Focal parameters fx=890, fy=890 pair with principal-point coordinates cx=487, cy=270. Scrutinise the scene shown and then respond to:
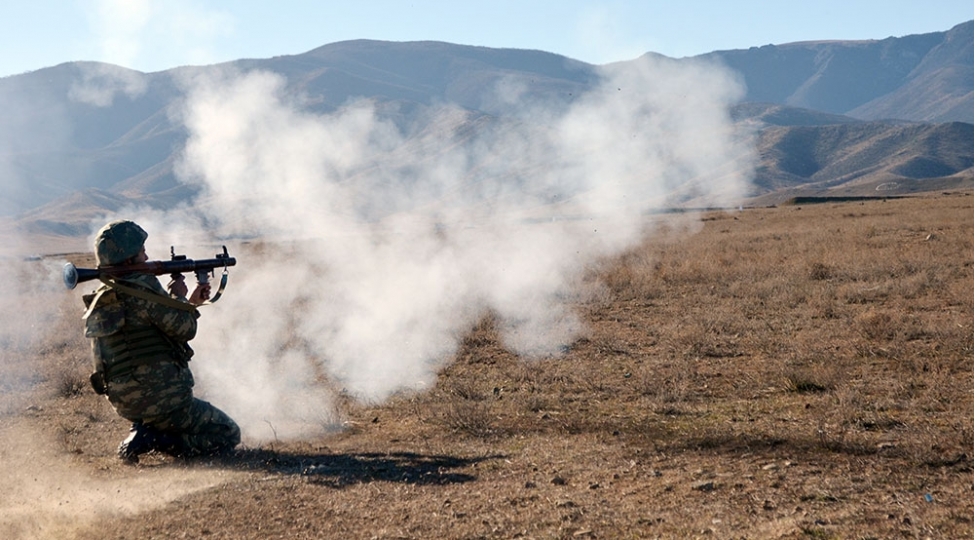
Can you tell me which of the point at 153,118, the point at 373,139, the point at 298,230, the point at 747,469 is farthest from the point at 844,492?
the point at 153,118

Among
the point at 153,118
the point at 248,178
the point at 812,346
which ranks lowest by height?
the point at 812,346

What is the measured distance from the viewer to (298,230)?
24281 mm

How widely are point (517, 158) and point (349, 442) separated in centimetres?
7136

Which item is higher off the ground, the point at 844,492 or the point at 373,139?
the point at 373,139

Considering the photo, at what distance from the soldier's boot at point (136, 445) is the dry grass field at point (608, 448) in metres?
0.12

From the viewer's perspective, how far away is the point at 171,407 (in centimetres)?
793

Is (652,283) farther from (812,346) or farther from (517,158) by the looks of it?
(517,158)

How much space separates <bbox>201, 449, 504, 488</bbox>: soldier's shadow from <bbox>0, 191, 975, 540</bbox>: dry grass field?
3 centimetres

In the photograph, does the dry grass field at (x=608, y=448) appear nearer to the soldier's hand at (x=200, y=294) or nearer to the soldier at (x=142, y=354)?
the soldier at (x=142, y=354)

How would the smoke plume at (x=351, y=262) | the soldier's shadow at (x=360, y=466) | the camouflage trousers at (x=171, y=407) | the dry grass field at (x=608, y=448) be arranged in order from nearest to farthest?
the dry grass field at (x=608, y=448)
the soldier's shadow at (x=360, y=466)
the camouflage trousers at (x=171, y=407)
the smoke plume at (x=351, y=262)

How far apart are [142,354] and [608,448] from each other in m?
4.15

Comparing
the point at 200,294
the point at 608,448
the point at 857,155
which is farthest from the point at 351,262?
the point at 857,155

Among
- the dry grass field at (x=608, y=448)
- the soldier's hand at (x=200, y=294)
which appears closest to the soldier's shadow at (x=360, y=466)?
the dry grass field at (x=608, y=448)

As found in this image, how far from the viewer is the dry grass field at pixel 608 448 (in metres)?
5.84
